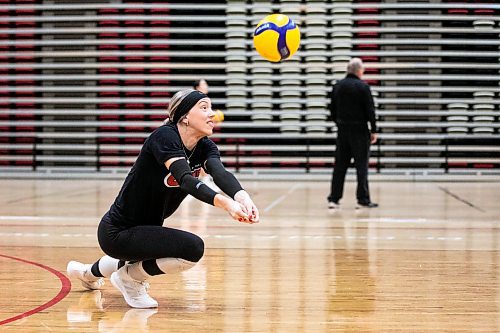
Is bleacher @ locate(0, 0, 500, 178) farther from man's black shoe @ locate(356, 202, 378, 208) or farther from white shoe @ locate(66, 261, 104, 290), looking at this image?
white shoe @ locate(66, 261, 104, 290)

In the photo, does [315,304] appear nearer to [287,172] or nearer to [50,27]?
[287,172]

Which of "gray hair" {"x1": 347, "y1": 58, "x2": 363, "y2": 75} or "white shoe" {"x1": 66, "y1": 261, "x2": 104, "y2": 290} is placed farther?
"gray hair" {"x1": 347, "y1": 58, "x2": 363, "y2": 75}

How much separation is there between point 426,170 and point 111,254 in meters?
13.7

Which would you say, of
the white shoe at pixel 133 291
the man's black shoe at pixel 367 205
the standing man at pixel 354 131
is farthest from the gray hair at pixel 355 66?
the white shoe at pixel 133 291

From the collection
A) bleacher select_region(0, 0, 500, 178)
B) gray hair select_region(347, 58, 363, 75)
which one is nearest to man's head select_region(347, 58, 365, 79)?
gray hair select_region(347, 58, 363, 75)

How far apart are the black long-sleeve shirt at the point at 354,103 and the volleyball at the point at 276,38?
9.32 ft

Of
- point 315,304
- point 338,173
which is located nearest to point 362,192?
point 338,173

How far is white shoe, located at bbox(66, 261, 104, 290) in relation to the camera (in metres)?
5.76

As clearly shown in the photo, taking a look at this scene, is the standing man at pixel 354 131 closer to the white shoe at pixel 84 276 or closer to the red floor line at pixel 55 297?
the red floor line at pixel 55 297

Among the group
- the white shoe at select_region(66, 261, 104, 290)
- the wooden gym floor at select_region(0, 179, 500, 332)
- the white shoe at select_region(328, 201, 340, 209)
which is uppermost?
the white shoe at select_region(66, 261, 104, 290)

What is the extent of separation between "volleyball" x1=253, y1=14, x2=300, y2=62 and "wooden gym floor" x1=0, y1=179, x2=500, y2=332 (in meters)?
1.97

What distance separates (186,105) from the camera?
5164 mm

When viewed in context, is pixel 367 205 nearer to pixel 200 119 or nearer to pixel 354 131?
pixel 354 131

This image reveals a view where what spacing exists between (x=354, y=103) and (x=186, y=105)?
22.9 ft
